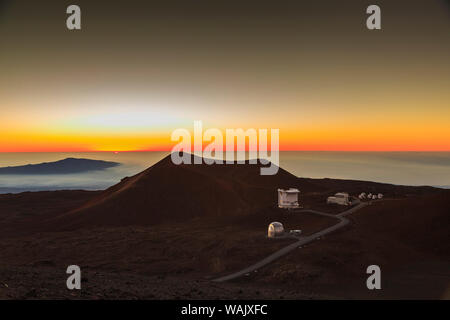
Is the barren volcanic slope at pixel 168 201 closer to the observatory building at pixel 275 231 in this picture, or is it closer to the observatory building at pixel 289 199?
the observatory building at pixel 289 199

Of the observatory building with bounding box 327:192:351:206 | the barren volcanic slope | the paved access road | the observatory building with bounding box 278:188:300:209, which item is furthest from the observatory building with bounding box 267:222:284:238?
the observatory building with bounding box 327:192:351:206

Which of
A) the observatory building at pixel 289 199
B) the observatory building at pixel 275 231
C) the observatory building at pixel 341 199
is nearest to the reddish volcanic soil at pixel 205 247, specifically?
the observatory building at pixel 275 231

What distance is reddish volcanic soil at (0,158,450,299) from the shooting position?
25.8 m

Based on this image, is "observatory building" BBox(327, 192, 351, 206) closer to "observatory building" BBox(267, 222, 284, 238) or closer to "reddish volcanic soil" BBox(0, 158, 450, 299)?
"reddish volcanic soil" BBox(0, 158, 450, 299)

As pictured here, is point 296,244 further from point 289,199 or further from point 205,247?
point 289,199

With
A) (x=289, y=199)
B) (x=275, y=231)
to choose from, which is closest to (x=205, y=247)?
(x=275, y=231)

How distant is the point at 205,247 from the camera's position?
42.2 m

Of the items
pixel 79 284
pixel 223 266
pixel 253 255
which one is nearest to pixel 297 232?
pixel 253 255

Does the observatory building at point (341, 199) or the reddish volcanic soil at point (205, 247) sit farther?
the observatory building at point (341, 199)

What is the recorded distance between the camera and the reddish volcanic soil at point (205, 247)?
25.8 metres

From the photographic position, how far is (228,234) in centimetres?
4675

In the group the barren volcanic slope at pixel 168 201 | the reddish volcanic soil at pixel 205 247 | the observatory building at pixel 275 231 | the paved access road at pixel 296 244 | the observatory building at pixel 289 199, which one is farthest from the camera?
the barren volcanic slope at pixel 168 201
